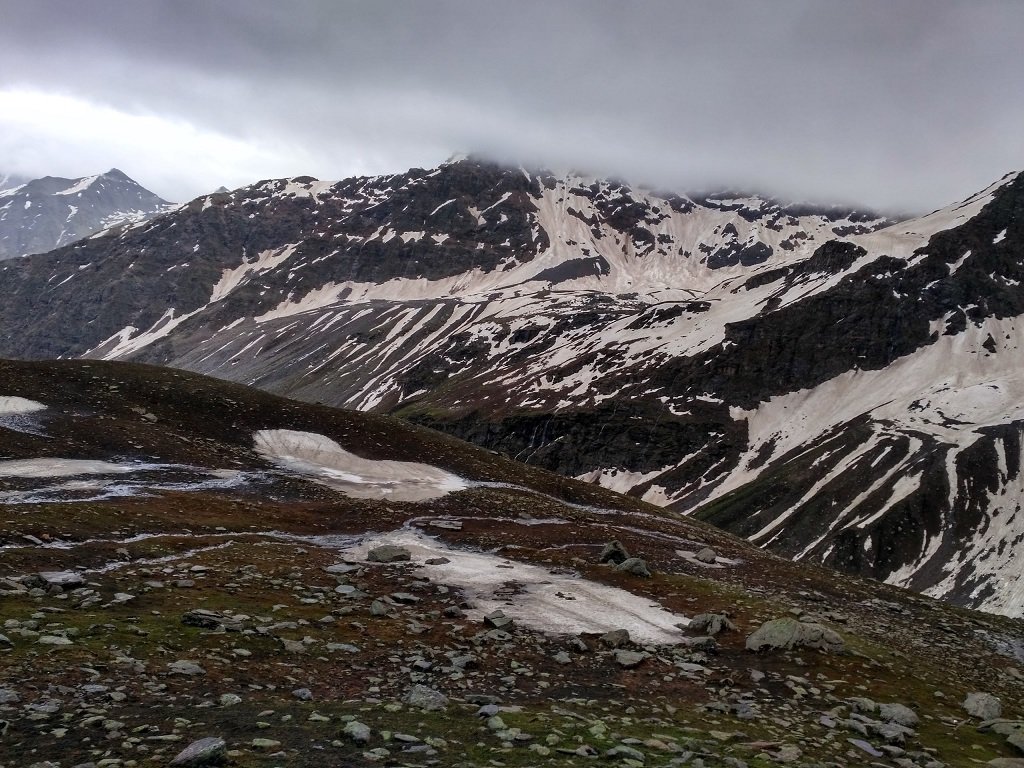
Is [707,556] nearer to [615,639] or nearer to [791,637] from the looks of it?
[791,637]

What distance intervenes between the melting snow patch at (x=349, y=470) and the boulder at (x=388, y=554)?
1834cm

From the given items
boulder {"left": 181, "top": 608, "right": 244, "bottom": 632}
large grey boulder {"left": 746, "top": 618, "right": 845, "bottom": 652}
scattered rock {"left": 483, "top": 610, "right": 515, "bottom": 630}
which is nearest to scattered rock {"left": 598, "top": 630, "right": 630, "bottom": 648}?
scattered rock {"left": 483, "top": 610, "right": 515, "bottom": 630}

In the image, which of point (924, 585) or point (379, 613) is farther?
point (924, 585)

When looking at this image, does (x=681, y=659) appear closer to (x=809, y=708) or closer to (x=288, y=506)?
(x=809, y=708)

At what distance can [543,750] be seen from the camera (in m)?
14.4

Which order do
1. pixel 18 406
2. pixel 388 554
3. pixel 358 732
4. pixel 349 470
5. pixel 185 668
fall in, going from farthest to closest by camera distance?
pixel 349 470, pixel 18 406, pixel 388 554, pixel 185 668, pixel 358 732

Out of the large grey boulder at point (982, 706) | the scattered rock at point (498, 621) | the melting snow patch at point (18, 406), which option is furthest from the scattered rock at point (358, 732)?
the melting snow patch at point (18, 406)

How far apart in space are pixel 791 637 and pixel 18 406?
181ft

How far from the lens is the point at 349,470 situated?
61.6 metres

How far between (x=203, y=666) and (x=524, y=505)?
4072 centimetres

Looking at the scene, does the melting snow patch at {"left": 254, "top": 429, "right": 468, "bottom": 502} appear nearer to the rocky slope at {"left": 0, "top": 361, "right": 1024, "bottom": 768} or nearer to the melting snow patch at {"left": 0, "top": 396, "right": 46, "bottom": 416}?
the rocky slope at {"left": 0, "top": 361, "right": 1024, "bottom": 768}

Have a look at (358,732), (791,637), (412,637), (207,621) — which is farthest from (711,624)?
(207,621)

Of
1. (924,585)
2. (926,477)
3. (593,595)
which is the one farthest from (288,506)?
(926,477)

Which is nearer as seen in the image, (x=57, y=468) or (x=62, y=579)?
(x=62, y=579)
